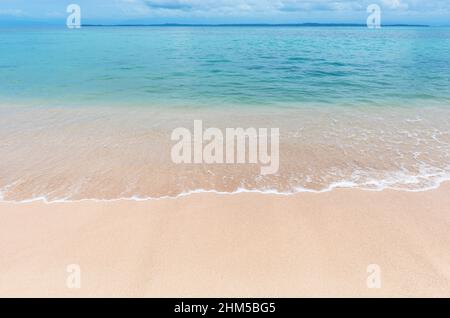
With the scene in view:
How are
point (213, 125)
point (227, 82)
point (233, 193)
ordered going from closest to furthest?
1. point (233, 193)
2. point (213, 125)
3. point (227, 82)

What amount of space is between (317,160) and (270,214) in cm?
261

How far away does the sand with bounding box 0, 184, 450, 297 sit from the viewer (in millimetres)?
3617

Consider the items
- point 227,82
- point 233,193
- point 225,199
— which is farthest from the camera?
point 227,82

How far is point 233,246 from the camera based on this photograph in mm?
4234

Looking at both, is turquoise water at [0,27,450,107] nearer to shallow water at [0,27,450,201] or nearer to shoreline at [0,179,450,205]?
shallow water at [0,27,450,201]

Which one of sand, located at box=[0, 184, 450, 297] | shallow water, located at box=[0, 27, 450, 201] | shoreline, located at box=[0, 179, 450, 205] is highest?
shallow water, located at box=[0, 27, 450, 201]

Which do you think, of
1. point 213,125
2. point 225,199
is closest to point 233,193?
point 225,199

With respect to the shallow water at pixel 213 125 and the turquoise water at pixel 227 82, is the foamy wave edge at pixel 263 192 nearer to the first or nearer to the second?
the shallow water at pixel 213 125

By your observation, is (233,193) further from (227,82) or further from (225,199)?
(227,82)

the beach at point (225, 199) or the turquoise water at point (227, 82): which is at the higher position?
the turquoise water at point (227, 82)

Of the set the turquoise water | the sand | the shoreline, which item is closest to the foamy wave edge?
the shoreline

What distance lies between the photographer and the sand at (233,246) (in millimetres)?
3617

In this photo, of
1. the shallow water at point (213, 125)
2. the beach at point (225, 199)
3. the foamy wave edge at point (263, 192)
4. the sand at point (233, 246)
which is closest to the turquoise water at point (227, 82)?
the shallow water at point (213, 125)

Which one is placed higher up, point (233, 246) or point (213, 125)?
point (213, 125)
